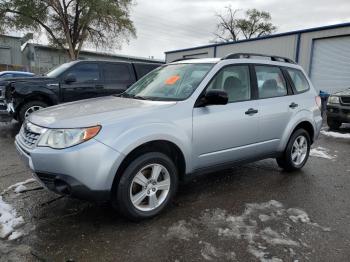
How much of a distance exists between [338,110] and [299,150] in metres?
5.09

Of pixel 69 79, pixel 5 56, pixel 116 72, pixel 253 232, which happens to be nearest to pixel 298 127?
pixel 253 232

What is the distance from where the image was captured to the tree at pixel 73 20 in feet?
80.7

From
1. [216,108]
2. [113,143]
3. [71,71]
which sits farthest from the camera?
[71,71]

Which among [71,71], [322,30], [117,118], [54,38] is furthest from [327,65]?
[54,38]

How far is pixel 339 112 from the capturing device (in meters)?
9.53

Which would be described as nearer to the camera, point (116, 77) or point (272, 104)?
point (272, 104)

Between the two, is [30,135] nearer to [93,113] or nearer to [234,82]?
[93,113]

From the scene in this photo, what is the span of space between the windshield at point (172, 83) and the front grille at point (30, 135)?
1340 millimetres

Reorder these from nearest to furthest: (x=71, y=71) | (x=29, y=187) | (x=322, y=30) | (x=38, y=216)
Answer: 1. (x=38, y=216)
2. (x=29, y=187)
3. (x=71, y=71)
4. (x=322, y=30)

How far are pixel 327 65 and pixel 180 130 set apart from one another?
15084 millimetres

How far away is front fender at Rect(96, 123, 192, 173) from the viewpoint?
3.10 meters

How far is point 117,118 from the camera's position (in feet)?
10.6

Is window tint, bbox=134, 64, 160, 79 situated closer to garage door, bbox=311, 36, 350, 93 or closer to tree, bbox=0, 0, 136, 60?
garage door, bbox=311, 36, 350, 93

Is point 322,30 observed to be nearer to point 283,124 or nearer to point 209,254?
point 283,124
